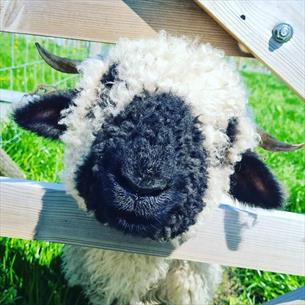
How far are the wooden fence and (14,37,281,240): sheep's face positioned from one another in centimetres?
7

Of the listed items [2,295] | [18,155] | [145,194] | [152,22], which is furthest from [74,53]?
[145,194]

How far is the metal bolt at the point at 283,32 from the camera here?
1382 millimetres

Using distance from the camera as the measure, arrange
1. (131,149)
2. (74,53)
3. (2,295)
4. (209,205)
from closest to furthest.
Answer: (131,149), (209,205), (2,295), (74,53)

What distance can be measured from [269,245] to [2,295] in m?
1.29

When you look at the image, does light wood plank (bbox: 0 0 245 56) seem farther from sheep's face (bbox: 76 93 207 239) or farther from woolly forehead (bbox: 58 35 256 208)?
sheep's face (bbox: 76 93 207 239)

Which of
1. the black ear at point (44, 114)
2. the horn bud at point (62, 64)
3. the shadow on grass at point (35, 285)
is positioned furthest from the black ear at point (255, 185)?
the shadow on grass at point (35, 285)

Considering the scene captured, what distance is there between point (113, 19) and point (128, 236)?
659 mm

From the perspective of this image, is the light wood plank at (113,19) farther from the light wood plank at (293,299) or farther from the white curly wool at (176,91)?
the light wood plank at (293,299)

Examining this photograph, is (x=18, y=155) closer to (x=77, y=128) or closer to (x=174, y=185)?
(x=77, y=128)

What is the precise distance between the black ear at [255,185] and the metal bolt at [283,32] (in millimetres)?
439

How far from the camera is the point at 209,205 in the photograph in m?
1.55

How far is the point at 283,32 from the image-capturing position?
4.55ft

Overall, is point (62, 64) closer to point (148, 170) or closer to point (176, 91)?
point (176, 91)

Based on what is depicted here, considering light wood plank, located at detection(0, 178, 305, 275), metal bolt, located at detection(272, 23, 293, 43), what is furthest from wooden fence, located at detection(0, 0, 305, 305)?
metal bolt, located at detection(272, 23, 293, 43)
